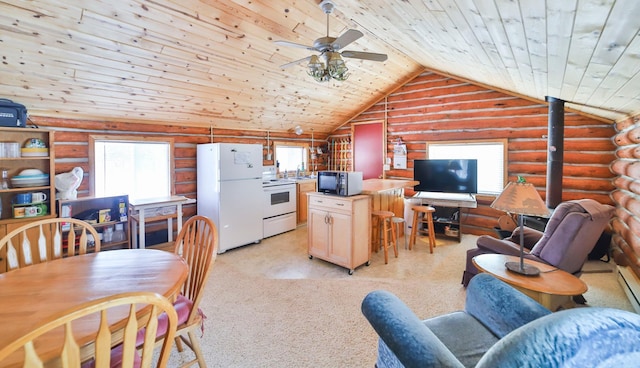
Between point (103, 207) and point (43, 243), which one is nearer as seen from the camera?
point (43, 243)

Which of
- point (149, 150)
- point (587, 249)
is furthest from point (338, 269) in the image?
point (149, 150)

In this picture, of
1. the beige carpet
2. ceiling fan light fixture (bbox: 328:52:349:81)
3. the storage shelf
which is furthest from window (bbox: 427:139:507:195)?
the storage shelf

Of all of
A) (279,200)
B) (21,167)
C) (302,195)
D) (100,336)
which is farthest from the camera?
(302,195)

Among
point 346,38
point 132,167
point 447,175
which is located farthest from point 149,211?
point 447,175

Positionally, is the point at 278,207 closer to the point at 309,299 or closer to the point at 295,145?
the point at 295,145

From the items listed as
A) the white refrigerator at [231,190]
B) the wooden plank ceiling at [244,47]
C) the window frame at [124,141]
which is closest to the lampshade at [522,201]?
the wooden plank ceiling at [244,47]

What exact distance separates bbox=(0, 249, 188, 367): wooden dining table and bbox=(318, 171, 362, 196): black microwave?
2140 mm

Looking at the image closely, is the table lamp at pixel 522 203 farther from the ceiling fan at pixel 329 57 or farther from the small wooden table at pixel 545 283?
the ceiling fan at pixel 329 57

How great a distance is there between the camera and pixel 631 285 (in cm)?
286

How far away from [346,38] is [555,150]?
338 cm

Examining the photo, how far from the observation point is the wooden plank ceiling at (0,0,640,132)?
Answer: 1.63 meters

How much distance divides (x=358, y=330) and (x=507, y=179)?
4.15 metres

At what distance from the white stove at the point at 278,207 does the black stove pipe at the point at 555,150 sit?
409cm

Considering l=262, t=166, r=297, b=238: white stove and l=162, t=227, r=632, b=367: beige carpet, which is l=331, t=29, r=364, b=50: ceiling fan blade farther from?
l=262, t=166, r=297, b=238: white stove
